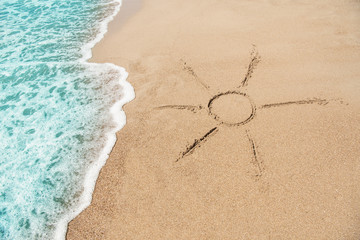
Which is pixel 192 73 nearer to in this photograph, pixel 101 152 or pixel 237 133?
pixel 237 133

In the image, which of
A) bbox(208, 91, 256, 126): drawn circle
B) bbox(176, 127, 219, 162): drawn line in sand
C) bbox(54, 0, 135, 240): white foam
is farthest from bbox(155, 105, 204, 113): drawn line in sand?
bbox(54, 0, 135, 240): white foam

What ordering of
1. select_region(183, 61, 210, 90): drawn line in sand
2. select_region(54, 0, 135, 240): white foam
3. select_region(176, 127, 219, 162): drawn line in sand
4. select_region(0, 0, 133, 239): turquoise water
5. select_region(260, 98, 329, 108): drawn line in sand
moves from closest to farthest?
select_region(54, 0, 135, 240): white foam → select_region(0, 0, 133, 239): turquoise water → select_region(176, 127, 219, 162): drawn line in sand → select_region(260, 98, 329, 108): drawn line in sand → select_region(183, 61, 210, 90): drawn line in sand

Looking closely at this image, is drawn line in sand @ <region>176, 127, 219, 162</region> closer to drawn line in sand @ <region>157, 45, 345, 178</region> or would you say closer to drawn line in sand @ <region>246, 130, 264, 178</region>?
drawn line in sand @ <region>157, 45, 345, 178</region>

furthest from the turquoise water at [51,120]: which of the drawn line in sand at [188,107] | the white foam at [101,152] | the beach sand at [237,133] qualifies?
the drawn line in sand at [188,107]

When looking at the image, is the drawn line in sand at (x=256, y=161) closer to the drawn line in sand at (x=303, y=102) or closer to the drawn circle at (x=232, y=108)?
the drawn circle at (x=232, y=108)

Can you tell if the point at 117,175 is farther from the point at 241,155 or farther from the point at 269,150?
the point at 269,150

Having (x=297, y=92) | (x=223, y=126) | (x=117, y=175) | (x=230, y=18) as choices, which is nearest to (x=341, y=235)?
(x=223, y=126)

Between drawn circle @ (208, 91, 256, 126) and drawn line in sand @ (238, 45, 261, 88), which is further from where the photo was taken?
drawn line in sand @ (238, 45, 261, 88)
